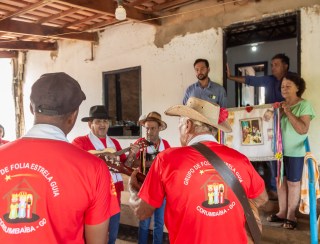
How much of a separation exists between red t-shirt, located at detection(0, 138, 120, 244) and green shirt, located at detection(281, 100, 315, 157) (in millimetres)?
3290

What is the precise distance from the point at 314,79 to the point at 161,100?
9.63 feet

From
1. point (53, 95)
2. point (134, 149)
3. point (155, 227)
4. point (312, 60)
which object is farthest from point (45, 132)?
point (312, 60)

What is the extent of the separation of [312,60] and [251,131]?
1.34m

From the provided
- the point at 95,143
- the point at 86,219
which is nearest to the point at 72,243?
the point at 86,219

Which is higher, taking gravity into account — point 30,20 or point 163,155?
point 30,20

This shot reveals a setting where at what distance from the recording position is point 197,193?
1.92 meters

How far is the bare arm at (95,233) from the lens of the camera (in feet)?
5.19

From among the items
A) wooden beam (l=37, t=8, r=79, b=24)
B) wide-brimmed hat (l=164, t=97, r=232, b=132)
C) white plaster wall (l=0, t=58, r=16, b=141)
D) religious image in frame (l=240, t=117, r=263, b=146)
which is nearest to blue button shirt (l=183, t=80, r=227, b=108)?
religious image in frame (l=240, t=117, r=263, b=146)

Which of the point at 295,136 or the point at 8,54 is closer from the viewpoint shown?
the point at 295,136

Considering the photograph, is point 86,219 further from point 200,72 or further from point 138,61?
point 138,61

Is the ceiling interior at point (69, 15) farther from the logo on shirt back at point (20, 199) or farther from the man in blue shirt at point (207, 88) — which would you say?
the logo on shirt back at point (20, 199)

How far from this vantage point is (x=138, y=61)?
6.96 meters

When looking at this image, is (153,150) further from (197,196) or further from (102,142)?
(197,196)

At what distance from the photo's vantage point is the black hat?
59.7 inches
